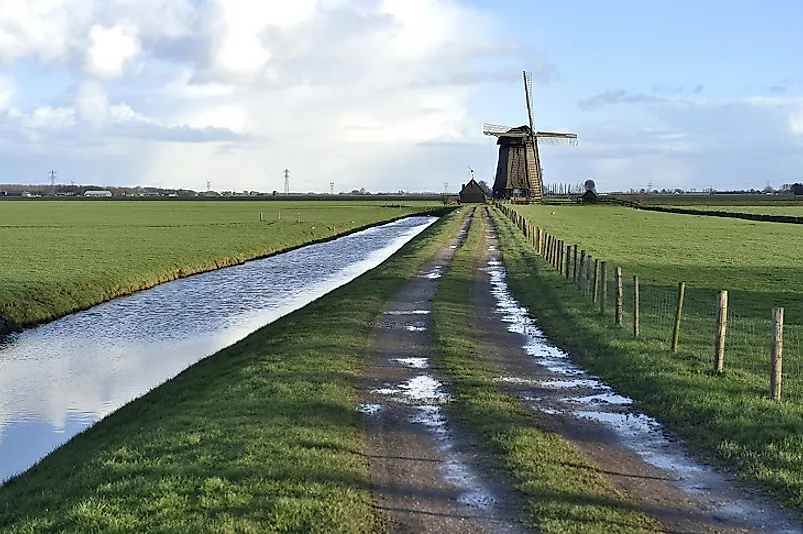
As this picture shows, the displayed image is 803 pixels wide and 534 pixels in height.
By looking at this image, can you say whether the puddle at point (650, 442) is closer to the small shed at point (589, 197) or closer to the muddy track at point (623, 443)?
the muddy track at point (623, 443)

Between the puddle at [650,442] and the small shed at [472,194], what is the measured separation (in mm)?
148979

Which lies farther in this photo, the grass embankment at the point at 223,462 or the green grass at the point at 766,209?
the green grass at the point at 766,209

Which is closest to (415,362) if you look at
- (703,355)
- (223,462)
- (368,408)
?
(368,408)

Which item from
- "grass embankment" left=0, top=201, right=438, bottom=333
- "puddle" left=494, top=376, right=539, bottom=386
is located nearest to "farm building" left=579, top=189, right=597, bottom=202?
"grass embankment" left=0, top=201, right=438, bottom=333

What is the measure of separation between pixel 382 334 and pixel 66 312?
15.4 meters

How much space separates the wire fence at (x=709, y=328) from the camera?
1551cm

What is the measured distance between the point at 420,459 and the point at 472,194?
160230 mm

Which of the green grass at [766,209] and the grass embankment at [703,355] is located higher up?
the green grass at [766,209]

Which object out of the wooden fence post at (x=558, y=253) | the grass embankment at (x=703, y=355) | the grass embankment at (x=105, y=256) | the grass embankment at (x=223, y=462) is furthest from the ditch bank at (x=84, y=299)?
the wooden fence post at (x=558, y=253)

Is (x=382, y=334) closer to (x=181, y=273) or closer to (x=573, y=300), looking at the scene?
(x=573, y=300)

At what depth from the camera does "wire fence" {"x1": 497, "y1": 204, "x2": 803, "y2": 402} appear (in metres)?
15.5

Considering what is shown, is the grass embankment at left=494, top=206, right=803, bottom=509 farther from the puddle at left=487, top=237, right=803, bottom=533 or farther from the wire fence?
the puddle at left=487, top=237, right=803, bottom=533

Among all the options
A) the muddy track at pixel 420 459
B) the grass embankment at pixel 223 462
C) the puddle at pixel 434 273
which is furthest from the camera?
the puddle at pixel 434 273

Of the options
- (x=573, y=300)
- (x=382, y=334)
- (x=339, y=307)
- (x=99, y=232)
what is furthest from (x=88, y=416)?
(x=99, y=232)
